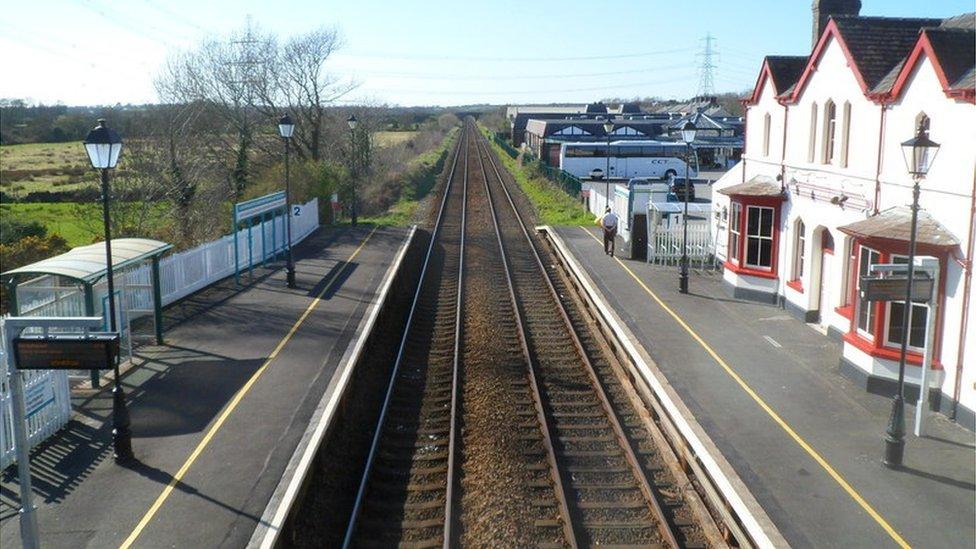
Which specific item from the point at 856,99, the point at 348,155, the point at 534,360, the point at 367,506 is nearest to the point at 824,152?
the point at 856,99

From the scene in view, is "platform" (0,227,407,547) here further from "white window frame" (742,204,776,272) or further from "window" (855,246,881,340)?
"white window frame" (742,204,776,272)

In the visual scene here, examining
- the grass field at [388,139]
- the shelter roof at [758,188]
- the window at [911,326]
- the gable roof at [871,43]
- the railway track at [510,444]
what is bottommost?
the railway track at [510,444]

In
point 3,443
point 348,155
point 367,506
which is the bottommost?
point 367,506

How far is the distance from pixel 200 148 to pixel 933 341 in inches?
1425

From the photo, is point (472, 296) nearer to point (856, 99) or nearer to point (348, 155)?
point (856, 99)

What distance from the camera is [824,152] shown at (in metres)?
17.8

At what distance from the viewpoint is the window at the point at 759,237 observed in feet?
68.0

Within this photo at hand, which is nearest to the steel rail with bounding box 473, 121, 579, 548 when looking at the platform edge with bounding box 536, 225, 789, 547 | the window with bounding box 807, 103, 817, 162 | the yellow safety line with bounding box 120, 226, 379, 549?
the platform edge with bounding box 536, 225, 789, 547

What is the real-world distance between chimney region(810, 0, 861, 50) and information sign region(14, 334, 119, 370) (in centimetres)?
1914

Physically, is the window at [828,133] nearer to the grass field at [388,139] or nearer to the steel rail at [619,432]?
the steel rail at [619,432]

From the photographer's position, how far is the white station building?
40.7ft

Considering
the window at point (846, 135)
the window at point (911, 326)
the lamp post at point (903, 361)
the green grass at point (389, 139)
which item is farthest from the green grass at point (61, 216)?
the green grass at point (389, 139)

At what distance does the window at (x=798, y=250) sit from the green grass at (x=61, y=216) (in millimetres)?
22984

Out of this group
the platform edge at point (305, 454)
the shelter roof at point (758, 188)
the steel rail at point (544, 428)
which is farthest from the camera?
the shelter roof at point (758, 188)
